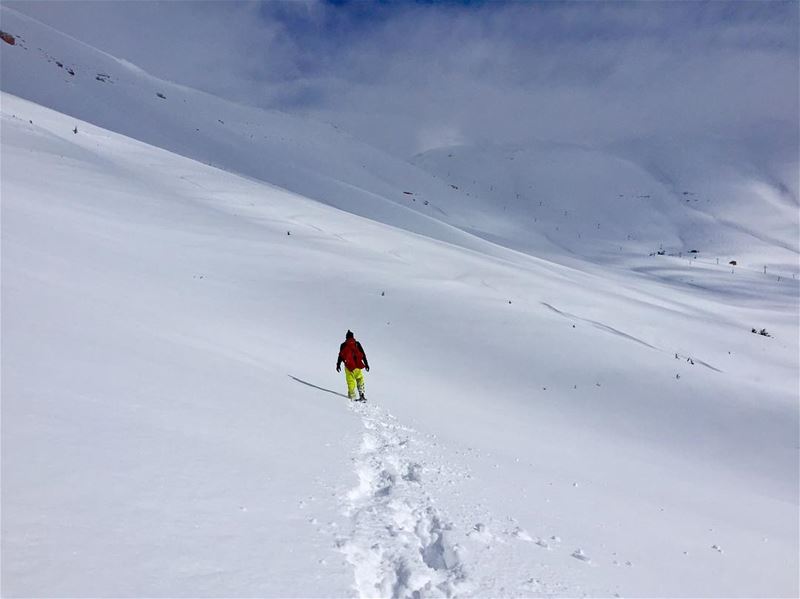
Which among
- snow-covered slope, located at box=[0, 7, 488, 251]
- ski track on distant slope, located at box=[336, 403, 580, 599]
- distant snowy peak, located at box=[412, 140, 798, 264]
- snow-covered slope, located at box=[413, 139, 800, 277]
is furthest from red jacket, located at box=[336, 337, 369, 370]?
distant snowy peak, located at box=[412, 140, 798, 264]

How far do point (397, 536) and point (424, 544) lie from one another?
0.22m

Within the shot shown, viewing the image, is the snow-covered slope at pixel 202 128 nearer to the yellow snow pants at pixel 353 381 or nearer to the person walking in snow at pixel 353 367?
the person walking in snow at pixel 353 367

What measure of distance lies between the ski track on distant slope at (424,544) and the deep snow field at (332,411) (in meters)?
0.02

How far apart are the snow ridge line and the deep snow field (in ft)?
0.07

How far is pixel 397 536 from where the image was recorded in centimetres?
390

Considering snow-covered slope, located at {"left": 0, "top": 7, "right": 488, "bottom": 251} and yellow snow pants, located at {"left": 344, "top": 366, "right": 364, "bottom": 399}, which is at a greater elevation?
snow-covered slope, located at {"left": 0, "top": 7, "right": 488, "bottom": 251}

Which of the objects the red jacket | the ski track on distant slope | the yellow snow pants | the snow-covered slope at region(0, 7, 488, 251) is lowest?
the ski track on distant slope

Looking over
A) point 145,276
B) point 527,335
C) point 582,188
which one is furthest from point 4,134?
point 582,188

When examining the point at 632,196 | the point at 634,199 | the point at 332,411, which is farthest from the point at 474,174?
the point at 332,411

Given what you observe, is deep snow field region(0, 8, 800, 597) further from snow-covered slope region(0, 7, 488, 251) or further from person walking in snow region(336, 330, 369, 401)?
snow-covered slope region(0, 7, 488, 251)

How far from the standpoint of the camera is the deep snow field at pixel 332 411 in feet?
10.6

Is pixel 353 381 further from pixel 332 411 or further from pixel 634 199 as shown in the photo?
pixel 634 199

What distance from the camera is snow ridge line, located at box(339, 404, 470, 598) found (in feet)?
11.1

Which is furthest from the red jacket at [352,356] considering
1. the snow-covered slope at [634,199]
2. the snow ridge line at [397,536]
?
the snow-covered slope at [634,199]
